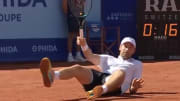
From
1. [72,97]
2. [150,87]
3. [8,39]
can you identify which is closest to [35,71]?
[8,39]

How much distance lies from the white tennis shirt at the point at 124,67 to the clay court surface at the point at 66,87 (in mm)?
199

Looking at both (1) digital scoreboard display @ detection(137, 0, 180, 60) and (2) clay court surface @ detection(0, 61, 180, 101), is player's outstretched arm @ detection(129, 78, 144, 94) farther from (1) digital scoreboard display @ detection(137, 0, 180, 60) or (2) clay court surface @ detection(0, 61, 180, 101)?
(1) digital scoreboard display @ detection(137, 0, 180, 60)

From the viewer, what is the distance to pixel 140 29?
14445mm

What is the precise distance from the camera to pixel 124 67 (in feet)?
22.9

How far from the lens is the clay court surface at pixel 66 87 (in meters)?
7.12

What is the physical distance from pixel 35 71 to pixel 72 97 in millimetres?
4460

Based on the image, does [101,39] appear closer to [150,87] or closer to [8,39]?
[8,39]

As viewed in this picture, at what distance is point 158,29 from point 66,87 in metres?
6.18

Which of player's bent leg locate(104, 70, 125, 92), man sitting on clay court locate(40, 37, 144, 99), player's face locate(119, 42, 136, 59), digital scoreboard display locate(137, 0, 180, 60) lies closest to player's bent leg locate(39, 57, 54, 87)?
man sitting on clay court locate(40, 37, 144, 99)

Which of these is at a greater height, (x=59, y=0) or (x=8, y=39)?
(x=59, y=0)

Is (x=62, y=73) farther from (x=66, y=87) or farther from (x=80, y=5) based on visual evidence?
(x=80, y=5)

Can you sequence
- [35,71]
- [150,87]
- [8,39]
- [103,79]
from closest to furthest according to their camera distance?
1. [103,79]
2. [150,87]
3. [35,71]
4. [8,39]

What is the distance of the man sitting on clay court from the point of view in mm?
6566

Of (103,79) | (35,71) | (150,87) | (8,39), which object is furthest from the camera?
(8,39)
